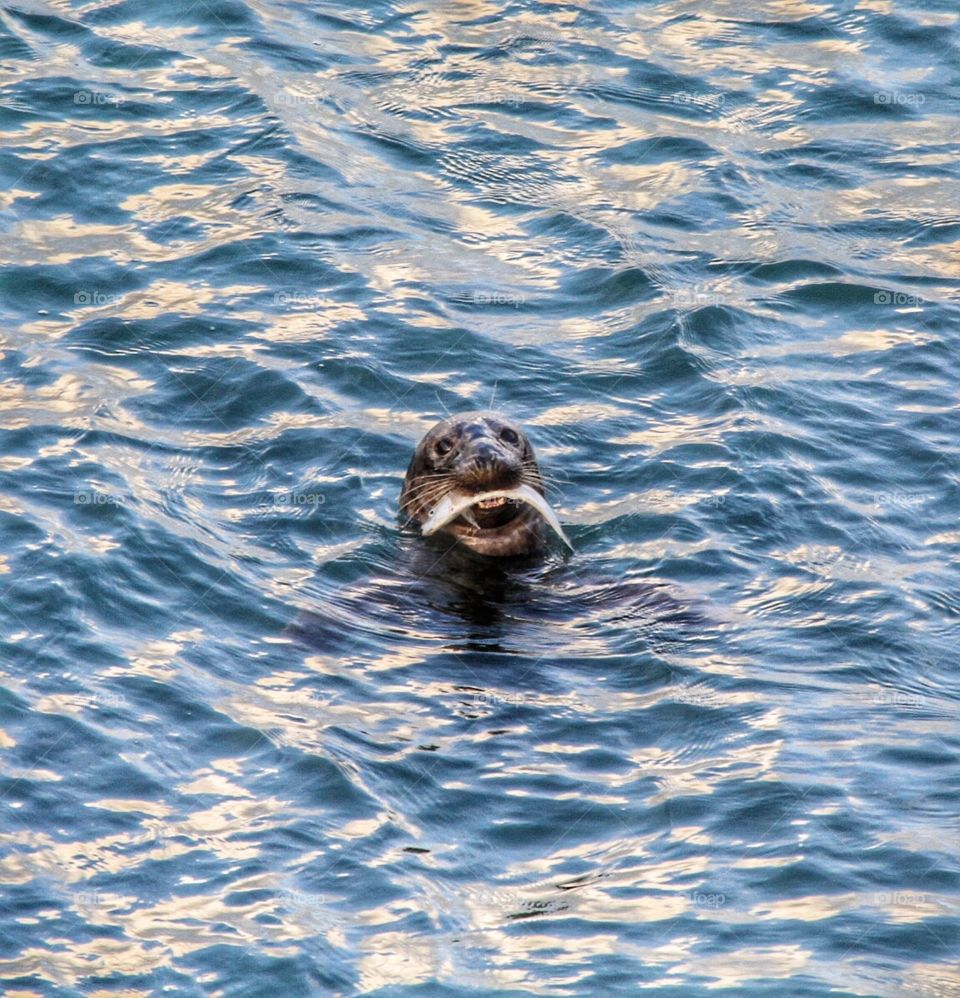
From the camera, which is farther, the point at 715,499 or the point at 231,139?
the point at 231,139

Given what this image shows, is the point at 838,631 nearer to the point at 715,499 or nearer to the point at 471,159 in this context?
the point at 715,499

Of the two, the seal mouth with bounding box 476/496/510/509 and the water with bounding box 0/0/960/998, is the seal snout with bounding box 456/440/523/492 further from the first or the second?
the water with bounding box 0/0/960/998

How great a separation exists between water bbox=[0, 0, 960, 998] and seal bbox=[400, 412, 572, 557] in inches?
10.6

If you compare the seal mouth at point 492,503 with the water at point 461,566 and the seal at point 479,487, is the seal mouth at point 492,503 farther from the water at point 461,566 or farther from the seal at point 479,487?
the water at point 461,566

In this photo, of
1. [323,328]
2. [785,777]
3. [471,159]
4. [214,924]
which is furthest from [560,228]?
[214,924]

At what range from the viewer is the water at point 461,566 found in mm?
7445

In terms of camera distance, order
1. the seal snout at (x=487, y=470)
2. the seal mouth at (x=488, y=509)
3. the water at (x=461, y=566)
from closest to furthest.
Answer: the water at (x=461, y=566)
the seal mouth at (x=488, y=509)
the seal snout at (x=487, y=470)

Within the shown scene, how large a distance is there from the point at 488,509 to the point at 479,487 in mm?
224

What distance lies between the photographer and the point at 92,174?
14.9m

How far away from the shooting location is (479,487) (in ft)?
34.1

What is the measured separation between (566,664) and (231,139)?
25.0 ft

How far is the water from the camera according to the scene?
24.4 ft

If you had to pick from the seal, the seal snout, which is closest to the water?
the seal

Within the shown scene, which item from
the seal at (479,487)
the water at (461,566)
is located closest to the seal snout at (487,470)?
the seal at (479,487)
